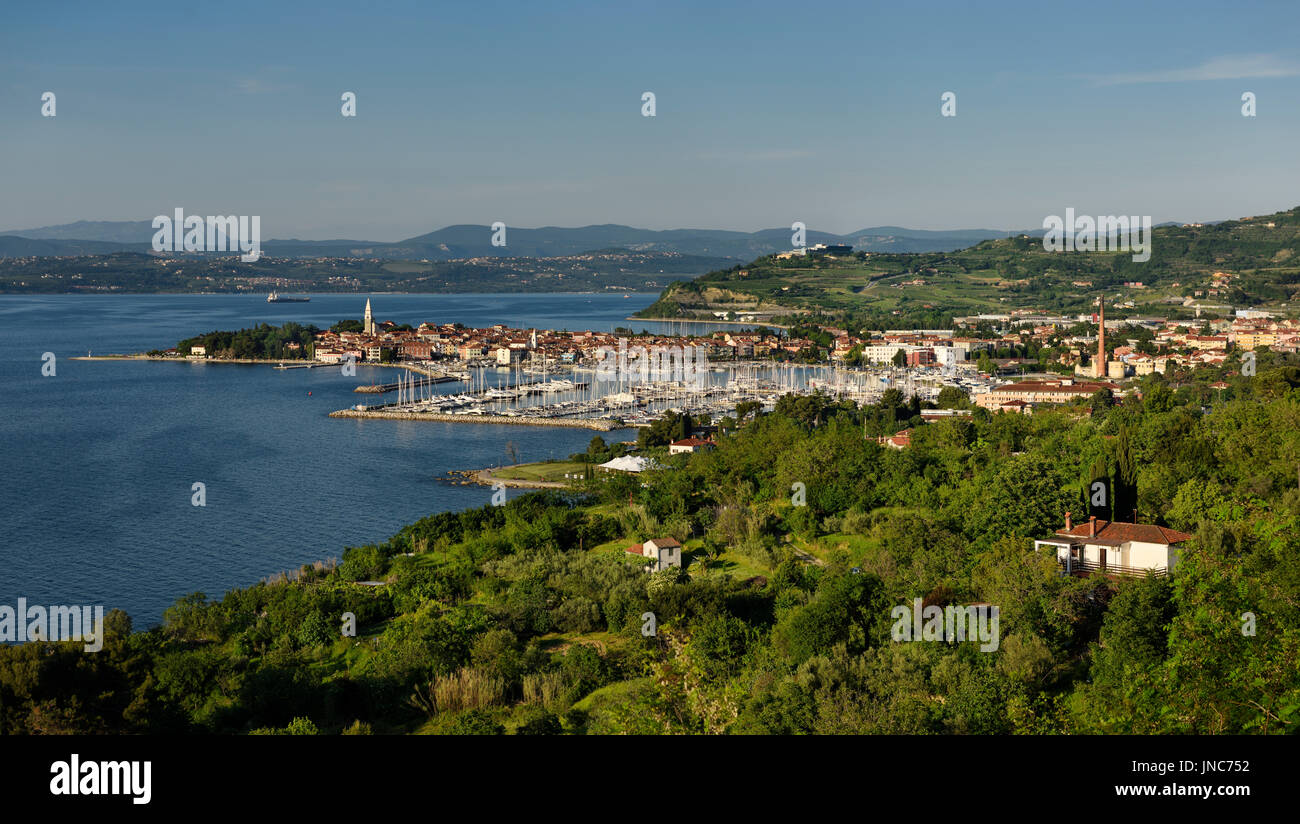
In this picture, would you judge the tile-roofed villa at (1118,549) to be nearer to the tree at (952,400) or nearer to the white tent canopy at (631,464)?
the white tent canopy at (631,464)

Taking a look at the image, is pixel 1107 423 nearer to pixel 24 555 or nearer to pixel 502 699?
pixel 502 699

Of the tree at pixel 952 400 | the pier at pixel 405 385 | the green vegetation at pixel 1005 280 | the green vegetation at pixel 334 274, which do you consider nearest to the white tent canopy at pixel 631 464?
the tree at pixel 952 400

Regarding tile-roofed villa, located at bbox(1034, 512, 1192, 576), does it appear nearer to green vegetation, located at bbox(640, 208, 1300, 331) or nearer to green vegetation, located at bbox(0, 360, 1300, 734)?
green vegetation, located at bbox(0, 360, 1300, 734)

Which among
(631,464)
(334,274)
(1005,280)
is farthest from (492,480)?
(334,274)

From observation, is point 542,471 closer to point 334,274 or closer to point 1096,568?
point 1096,568

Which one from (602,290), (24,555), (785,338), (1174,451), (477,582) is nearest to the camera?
(477,582)

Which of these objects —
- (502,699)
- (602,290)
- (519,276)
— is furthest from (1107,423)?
(519,276)

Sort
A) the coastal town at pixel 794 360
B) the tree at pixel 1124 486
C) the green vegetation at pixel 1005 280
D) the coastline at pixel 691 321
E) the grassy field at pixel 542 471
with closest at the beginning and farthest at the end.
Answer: the tree at pixel 1124 486, the grassy field at pixel 542 471, the coastal town at pixel 794 360, the green vegetation at pixel 1005 280, the coastline at pixel 691 321
